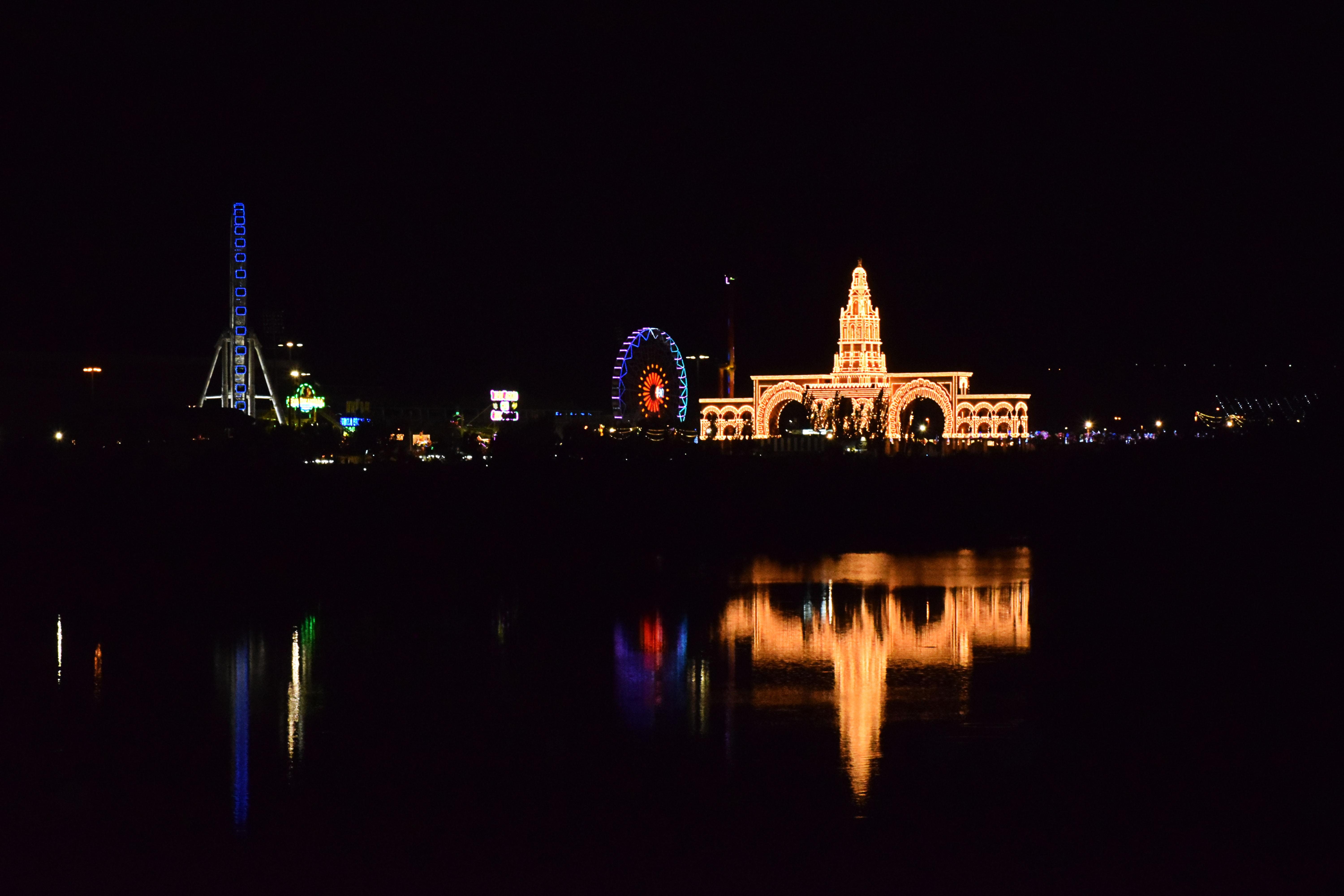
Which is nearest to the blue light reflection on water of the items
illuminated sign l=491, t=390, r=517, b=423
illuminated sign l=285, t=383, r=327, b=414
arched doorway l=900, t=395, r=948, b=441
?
illuminated sign l=285, t=383, r=327, b=414

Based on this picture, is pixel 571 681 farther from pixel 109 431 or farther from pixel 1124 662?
pixel 109 431

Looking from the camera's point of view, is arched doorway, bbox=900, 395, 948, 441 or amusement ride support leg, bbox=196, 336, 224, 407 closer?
amusement ride support leg, bbox=196, 336, 224, 407

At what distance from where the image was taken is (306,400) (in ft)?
293

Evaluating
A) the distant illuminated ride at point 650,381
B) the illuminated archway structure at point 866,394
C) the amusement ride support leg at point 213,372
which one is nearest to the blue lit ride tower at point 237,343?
the amusement ride support leg at point 213,372

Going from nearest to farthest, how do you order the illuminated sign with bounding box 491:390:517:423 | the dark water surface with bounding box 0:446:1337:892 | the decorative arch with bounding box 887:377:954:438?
1. the dark water surface with bounding box 0:446:1337:892
2. the illuminated sign with bounding box 491:390:517:423
3. the decorative arch with bounding box 887:377:954:438

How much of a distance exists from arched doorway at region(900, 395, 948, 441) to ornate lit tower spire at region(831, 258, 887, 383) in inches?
181

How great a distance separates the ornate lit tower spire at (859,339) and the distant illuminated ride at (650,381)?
36.0 m

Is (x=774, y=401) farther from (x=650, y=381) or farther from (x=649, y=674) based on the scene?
(x=649, y=674)

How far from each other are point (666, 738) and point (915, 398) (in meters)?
111

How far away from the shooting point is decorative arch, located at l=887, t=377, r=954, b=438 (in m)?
114

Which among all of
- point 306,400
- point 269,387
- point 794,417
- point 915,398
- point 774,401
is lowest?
point 794,417

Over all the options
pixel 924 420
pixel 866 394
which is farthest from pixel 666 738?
pixel 924 420

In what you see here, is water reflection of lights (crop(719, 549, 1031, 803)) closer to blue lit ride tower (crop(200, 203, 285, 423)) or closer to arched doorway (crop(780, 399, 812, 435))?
blue lit ride tower (crop(200, 203, 285, 423))

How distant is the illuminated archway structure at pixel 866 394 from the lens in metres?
112
